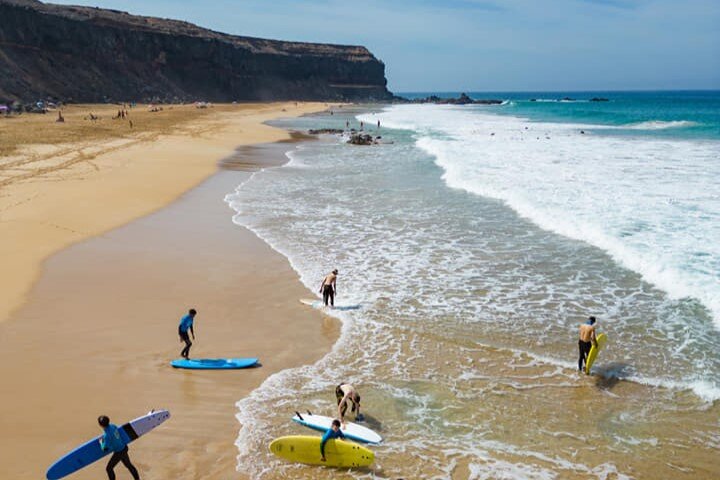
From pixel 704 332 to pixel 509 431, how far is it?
573 cm

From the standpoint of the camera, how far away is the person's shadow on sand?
9.52 m

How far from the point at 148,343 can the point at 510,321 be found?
7.07 m

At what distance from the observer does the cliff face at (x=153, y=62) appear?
77.4 m

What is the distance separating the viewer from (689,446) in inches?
307

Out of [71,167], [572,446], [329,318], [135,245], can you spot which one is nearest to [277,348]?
[329,318]

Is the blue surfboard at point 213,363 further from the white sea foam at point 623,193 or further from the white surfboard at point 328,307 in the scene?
the white sea foam at point 623,193

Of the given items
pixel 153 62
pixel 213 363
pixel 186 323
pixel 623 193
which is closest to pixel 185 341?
pixel 186 323

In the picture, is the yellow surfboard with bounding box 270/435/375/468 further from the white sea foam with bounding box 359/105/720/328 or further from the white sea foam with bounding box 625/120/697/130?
the white sea foam with bounding box 625/120/697/130

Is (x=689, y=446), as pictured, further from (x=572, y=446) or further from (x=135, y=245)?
(x=135, y=245)

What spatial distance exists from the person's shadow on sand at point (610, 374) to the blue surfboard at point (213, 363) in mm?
5800

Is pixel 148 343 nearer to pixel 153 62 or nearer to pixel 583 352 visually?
pixel 583 352

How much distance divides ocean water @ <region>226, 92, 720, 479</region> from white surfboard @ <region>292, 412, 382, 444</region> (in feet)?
0.65

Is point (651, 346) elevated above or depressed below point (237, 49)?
below

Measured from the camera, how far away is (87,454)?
22.9 ft
